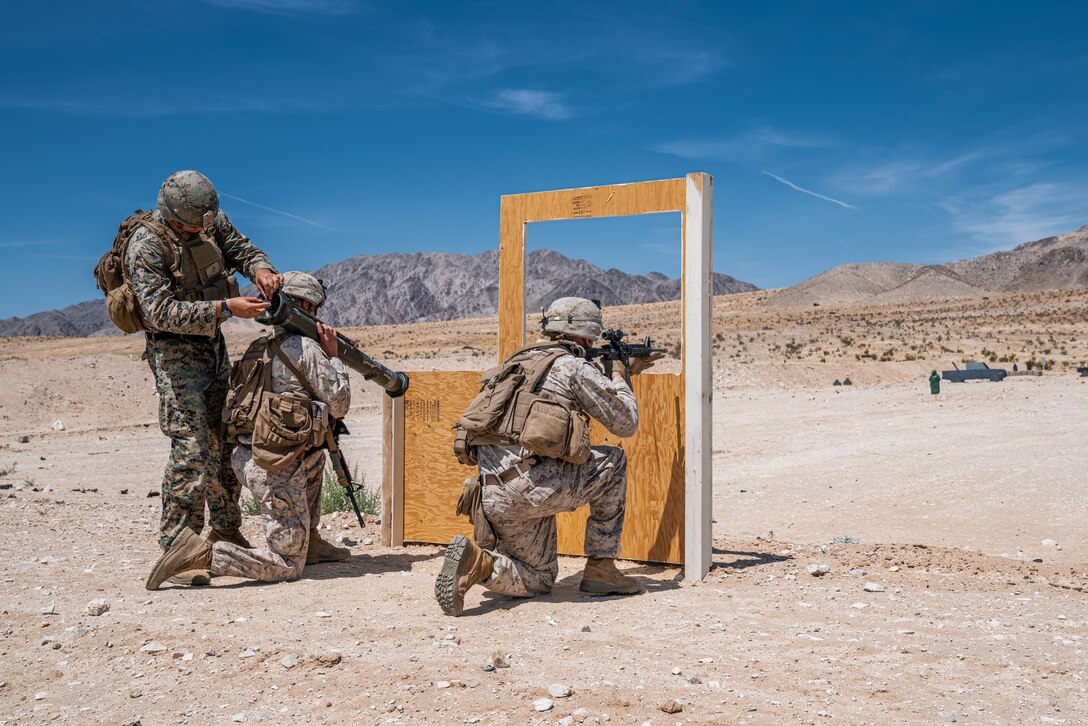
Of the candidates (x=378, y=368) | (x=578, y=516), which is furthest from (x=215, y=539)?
(x=578, y=516)

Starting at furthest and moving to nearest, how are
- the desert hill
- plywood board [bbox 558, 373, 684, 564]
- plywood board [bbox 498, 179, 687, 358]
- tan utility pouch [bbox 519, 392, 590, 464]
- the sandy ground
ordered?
the desert hill < plywood board [bbox 558, 373, 684, 564] < plywood board [bbox 498, 179, 687, 358] < tan utility pouch [bbox 519, 392, 590, 464] < the sandy ground

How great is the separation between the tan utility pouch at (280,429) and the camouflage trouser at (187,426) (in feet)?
1.42

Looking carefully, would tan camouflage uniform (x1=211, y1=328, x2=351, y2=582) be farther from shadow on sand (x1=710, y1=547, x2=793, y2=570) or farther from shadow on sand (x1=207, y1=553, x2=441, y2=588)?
shadow on sand (x1=710, y1=547, x2=793, y2=570)

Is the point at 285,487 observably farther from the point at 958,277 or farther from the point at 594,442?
the point at 958,277

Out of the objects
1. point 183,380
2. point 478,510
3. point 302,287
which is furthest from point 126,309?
point 478,510

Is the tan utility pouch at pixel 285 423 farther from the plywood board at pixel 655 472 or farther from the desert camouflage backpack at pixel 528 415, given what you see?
the plywood board at pixel 655 472

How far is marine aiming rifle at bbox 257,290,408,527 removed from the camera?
215 inches

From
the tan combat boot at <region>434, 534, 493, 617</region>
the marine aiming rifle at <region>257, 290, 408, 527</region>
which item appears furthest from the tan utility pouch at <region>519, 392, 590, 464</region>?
the marine aiming rifle at <region>257, 290, 408, 527</region>

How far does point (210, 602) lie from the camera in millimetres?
5172

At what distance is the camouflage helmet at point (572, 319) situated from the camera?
17.3ft

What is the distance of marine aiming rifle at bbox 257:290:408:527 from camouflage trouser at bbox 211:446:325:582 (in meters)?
0.18

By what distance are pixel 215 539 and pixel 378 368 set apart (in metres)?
1.49

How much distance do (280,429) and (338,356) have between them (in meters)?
0.66

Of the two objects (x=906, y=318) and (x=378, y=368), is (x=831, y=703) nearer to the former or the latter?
(x=378, y=368)
